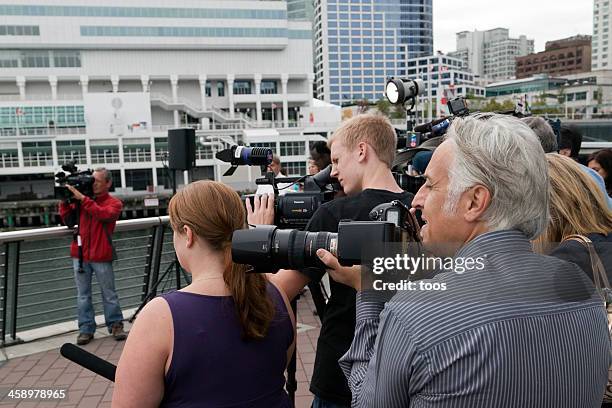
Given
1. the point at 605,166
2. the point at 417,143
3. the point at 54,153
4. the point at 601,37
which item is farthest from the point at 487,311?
the point at 601,37

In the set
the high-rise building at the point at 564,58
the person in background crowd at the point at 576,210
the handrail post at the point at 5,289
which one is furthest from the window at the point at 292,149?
the high-rise building at the point at 564,58

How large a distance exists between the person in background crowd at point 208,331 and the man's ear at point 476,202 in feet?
Result: 2.41

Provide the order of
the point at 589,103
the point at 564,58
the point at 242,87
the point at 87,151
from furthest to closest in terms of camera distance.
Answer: the point at 564,58 < the point at 589,103 < the point at 242,87 < the point at 87,151

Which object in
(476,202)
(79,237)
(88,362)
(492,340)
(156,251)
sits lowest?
(156,251)

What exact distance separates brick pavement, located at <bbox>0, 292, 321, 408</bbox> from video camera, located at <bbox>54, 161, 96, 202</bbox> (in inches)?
53.2

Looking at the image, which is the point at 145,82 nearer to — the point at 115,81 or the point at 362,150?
the point at 115,81

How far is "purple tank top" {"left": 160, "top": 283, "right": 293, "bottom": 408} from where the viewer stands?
4.75 ft

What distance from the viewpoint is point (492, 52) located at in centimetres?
16200

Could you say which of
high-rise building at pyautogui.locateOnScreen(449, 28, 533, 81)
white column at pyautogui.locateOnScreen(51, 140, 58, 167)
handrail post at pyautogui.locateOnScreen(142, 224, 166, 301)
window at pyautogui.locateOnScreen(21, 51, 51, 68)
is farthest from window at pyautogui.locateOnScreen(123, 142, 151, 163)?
high-rise building at pyautogui.locateOnScreen(449, 28, 533, 81)

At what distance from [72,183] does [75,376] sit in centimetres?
175

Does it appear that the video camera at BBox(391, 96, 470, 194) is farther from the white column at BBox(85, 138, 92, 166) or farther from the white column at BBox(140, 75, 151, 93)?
the white column at BBox(140, 75, 151, 93)

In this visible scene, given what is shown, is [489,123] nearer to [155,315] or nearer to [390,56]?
[155,315]

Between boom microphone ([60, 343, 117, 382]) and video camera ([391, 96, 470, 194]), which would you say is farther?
video camera ([391, 96, 470, 194])

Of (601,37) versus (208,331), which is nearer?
(208,331)
